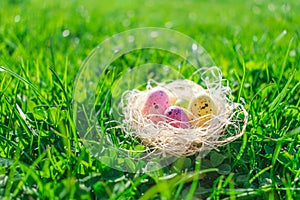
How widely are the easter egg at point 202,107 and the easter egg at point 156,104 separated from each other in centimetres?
11

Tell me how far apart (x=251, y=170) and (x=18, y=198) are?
2.28 feet

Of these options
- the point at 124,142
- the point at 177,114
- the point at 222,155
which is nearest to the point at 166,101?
the point at 177,114

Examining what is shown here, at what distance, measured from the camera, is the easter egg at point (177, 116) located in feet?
5.29

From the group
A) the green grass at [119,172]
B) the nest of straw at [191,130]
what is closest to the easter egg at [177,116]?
the nest of straw at [191,130]

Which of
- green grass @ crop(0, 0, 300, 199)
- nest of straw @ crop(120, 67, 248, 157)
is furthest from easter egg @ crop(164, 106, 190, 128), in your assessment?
green grass @ crop(0, 0, 300, 199)

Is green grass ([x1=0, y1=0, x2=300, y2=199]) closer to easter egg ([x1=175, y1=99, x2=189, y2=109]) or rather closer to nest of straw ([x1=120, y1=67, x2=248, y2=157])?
nest of straw ([x1=120, y1=67, x2=248, y2=157])

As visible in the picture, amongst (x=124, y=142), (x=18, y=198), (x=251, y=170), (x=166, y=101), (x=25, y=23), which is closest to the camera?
(x=18, y=198)

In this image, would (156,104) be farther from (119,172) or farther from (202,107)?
(119,172)

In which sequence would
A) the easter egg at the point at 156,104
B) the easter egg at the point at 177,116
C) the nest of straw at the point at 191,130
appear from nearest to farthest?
the nest of straw at the point at 191,130 < the easter egg at the point at 177,116 < the easter egg at the point at 156,104

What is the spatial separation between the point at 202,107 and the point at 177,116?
108mm

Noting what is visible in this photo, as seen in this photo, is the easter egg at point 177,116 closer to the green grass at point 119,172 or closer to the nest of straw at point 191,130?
the nest of straw at point 191,130

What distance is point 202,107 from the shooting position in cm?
168

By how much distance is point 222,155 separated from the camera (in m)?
1.47

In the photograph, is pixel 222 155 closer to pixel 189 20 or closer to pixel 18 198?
pixel 18 198
